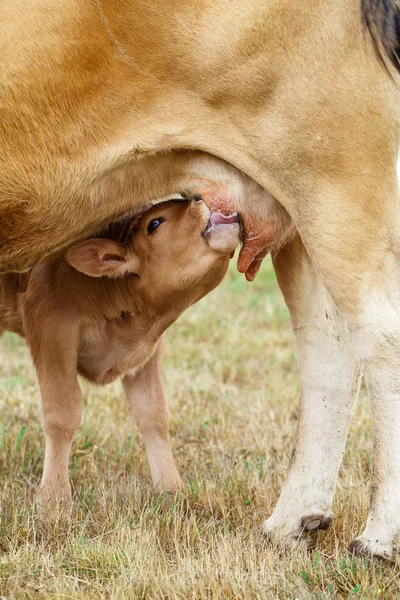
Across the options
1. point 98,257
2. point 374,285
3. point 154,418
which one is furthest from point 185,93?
point 154,418

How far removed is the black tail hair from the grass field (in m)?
1.78

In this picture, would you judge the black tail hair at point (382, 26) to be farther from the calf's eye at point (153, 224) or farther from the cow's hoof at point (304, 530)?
the cow's hoof at point (304, 530)

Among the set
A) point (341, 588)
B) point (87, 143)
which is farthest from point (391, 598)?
point (87, 143)

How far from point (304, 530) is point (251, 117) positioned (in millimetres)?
1640

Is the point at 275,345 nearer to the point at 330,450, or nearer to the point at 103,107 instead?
the point at 330,450

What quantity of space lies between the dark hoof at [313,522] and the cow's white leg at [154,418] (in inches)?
34.0

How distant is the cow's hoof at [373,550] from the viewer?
3549 mm

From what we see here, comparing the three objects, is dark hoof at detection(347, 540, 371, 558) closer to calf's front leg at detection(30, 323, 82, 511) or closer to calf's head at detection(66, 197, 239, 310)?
calf's head at detection(66, 197, 239, 310)

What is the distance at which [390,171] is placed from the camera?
11.8ft

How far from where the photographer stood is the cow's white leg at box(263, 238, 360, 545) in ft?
13.3

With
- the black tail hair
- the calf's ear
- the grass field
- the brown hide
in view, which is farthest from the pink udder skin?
the grass field

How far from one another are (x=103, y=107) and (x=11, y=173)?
421mm

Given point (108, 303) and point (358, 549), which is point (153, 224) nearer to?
point (108, 303)

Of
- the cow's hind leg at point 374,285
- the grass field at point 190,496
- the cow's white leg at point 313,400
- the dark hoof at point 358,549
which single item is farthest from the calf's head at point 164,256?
the dark hoof at point 358,549
